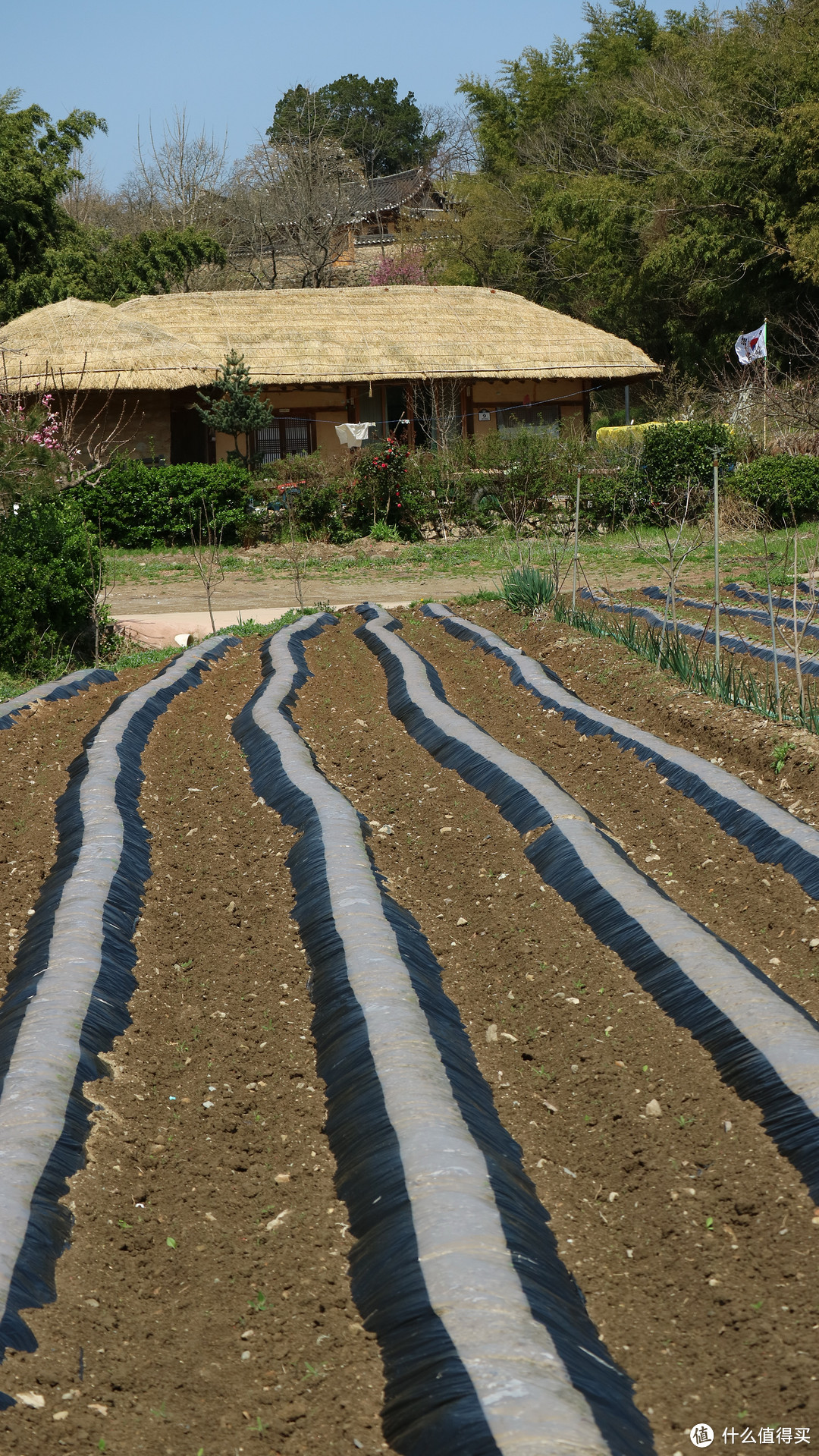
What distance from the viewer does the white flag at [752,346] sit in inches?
661

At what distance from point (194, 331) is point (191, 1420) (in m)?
18.8

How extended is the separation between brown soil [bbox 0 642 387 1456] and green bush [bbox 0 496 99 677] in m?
4.59

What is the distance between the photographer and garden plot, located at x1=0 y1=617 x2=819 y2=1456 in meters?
1.94

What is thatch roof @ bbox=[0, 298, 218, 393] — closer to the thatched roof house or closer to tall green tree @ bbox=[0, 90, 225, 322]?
the thatched roof house

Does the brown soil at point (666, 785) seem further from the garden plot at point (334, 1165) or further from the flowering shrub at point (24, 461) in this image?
the flowering shrub at point (24, 461)

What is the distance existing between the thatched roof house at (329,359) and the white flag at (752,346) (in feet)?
8.11

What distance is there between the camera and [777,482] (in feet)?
47.4

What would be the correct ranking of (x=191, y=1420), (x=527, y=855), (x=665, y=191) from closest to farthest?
(x=191, y=1420), (x=527, y=855), (x=665, y=191)

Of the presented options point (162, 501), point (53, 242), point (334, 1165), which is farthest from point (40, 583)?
point (53, 242)

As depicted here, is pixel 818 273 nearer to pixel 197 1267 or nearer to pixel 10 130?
pixel 10 130

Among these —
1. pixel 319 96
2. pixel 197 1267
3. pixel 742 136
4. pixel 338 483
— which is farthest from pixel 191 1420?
pixel 319 96

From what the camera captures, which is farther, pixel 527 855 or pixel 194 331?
pixel 194 331

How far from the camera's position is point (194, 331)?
1881 cm

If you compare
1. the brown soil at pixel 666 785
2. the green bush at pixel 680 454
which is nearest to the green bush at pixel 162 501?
the green bush at pixel 680 454
